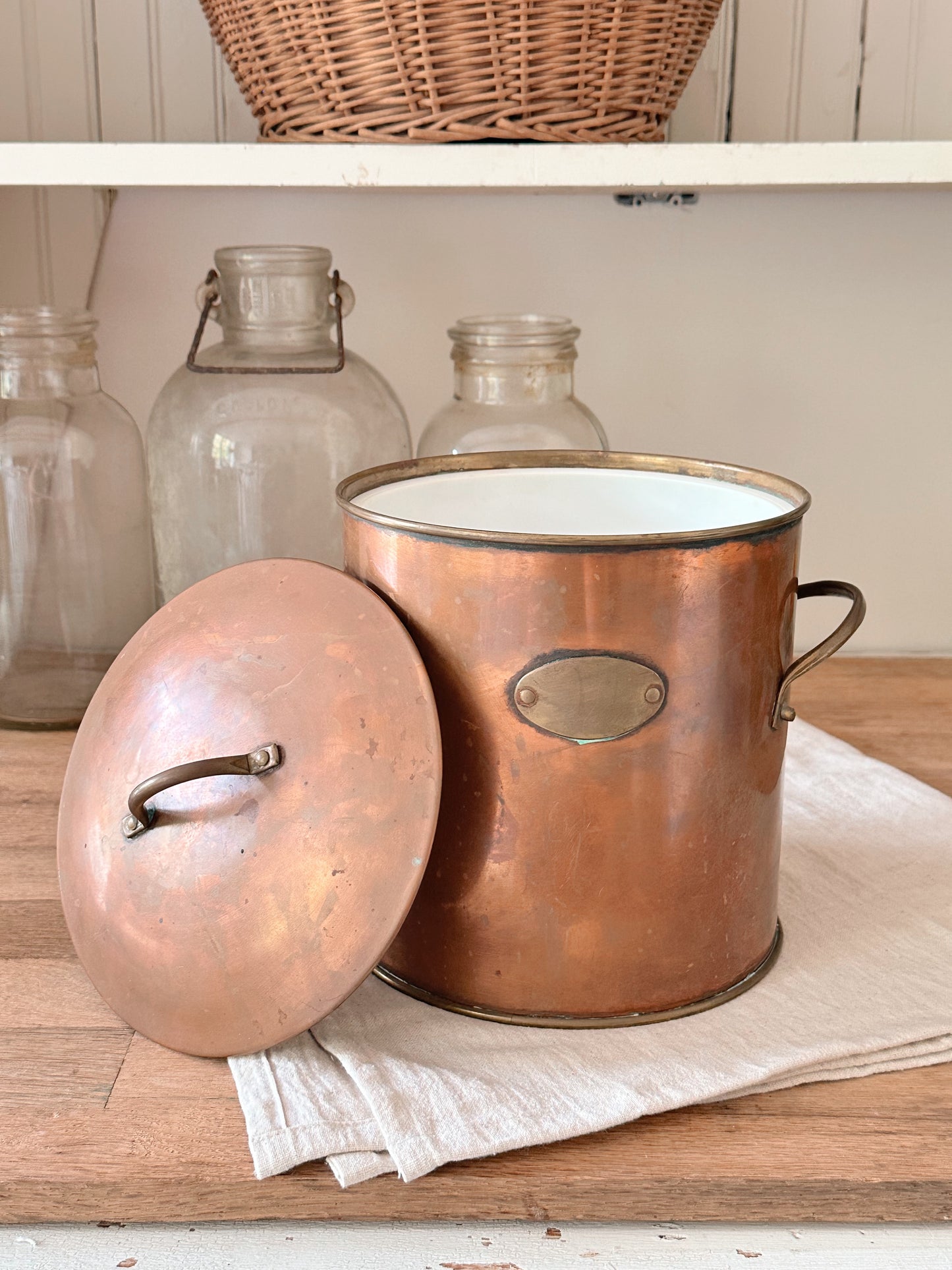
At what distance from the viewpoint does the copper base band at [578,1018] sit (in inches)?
23.1

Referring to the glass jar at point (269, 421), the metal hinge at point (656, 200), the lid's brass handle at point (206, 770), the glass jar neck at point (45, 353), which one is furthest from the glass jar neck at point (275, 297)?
the lid's brass handle at point (206, 770)

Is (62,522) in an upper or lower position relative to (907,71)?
lower

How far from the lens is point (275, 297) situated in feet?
3.13

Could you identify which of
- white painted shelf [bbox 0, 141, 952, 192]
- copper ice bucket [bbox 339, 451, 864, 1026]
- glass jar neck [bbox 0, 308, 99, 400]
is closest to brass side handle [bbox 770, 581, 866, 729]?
copper ice bucket [bbox 339, 451, 864, 1026]

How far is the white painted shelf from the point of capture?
2.67 feet

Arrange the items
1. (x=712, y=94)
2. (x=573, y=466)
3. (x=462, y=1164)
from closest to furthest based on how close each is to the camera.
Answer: (x=462, y=1164), (x=573, y=466), (x=712, y=94)

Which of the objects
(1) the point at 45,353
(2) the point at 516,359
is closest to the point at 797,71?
(2) the point at 516,359

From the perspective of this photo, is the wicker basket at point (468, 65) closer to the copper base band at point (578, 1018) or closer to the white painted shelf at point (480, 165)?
the white painted shelf at point (480, 165)

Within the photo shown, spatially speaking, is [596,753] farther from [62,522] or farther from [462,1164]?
[62,522]

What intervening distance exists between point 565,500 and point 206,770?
0.28 meters

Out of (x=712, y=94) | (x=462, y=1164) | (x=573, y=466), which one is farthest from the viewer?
(x=712, y=94)

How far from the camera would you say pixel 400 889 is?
1.76 feet

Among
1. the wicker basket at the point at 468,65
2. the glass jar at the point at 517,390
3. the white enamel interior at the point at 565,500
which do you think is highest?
the wicker basket at the point at 468,65

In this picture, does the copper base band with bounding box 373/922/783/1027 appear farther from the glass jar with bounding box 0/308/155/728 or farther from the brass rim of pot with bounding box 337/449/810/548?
the glass jar with bounding box 0/308/155/728
